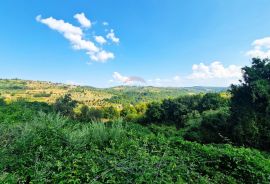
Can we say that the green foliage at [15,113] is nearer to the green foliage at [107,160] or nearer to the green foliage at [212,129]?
the green foliage at [107,160]

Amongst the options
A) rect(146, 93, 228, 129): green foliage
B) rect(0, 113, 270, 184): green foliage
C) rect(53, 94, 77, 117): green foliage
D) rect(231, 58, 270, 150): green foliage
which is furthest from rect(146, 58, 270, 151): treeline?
rect(53, 94, 77, 117): green foliage

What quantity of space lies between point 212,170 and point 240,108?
20070mm

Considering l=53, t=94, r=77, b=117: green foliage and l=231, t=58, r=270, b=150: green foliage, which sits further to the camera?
l=53, t=94, r=77, b=117: green foliage

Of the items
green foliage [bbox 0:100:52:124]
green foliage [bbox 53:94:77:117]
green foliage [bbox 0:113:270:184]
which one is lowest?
green foliage [bbox 53:94:77:117]

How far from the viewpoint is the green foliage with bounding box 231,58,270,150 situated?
20484mm

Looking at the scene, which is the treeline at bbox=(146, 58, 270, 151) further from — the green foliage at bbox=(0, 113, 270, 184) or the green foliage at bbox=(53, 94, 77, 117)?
the green foliage at bbox=(53, 94, 77, 117)

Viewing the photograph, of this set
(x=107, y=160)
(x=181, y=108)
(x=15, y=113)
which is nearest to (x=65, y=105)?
(x=181, y=108)

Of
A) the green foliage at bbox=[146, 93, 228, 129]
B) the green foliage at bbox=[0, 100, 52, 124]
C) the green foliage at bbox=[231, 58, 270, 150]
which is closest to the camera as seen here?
the green foliage at bbox=[0, 100, 52, 124]

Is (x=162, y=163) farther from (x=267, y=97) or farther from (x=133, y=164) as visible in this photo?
(x=267, y=97)

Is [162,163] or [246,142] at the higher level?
[162,163]

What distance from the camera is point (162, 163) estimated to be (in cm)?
356

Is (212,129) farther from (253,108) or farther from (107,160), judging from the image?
(107,160)

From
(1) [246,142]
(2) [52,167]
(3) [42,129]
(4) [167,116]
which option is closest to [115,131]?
(3) [42,129]

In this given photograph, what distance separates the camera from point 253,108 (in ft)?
70.6
